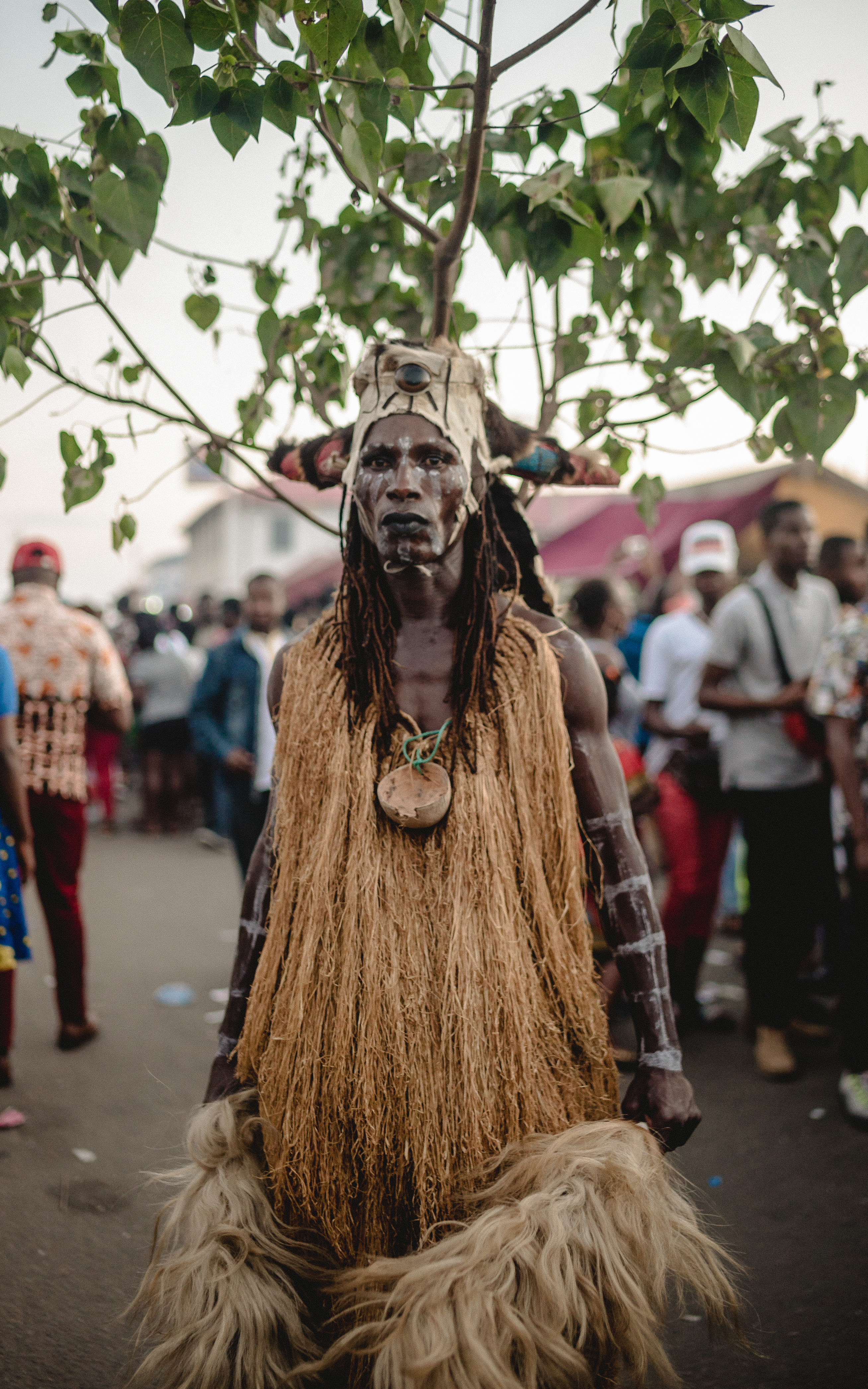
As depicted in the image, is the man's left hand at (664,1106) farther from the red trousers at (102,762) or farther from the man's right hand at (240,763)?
the red trousers at (102,762)

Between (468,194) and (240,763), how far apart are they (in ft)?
12.2

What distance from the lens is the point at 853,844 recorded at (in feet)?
12.9

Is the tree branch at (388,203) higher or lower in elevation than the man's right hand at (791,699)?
higher

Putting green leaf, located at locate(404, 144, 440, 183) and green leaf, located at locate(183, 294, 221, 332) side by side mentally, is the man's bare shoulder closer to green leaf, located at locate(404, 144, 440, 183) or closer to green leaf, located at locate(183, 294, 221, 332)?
green leaf, located at locate(404, 144, 440, 183)

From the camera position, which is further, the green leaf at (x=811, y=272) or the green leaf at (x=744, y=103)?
the green leaf at (x=811, y=272)

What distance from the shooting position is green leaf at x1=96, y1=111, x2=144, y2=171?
5.87 ft

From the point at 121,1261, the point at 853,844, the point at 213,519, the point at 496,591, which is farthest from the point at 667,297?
the point at 213,519

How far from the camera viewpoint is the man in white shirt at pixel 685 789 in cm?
477

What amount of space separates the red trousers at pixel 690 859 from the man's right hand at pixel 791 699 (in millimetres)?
675

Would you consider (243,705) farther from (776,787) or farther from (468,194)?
(468,194)

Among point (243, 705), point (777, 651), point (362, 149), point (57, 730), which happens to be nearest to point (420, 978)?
point (362, 149)

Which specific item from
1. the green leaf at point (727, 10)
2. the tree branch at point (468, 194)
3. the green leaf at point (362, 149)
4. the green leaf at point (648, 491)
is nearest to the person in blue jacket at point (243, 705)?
the green leaf at point (648, 491)

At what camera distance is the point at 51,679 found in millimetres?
4656

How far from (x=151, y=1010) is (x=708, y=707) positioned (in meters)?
3.18
